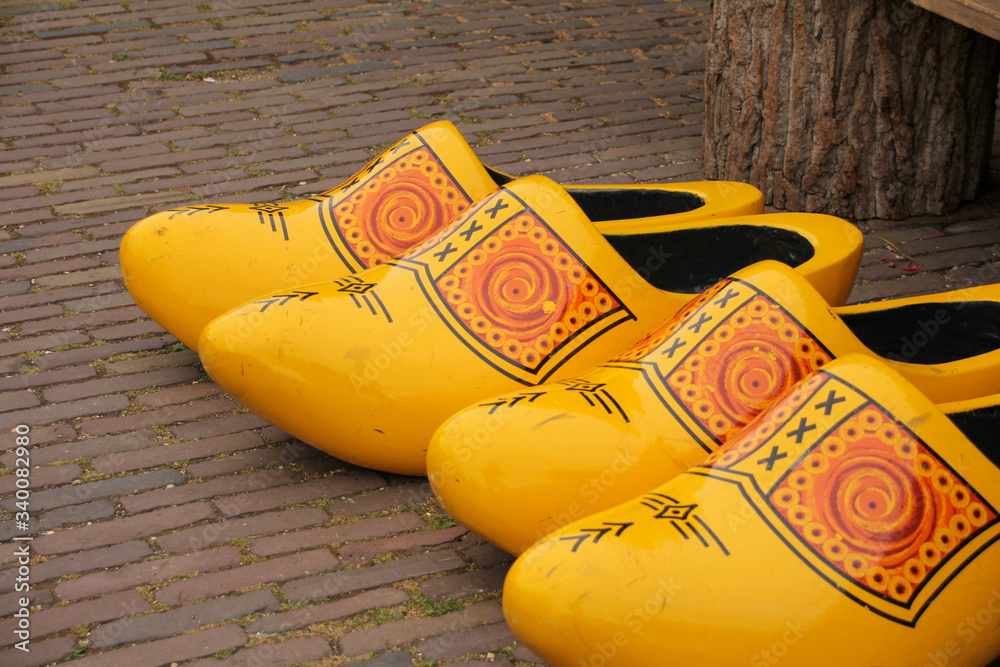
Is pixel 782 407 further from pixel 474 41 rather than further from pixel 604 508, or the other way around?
pixel 474 41

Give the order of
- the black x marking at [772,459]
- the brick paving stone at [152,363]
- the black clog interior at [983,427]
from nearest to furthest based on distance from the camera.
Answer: the black x marking at [772,459] < the black clog interior at [983,427] < the brick paving stone at [152,363]

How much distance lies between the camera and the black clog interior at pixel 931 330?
218 centimetres

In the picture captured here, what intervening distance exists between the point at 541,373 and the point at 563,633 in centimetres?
68

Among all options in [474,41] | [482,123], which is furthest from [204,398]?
[474,41]

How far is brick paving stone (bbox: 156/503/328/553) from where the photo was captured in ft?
6.98

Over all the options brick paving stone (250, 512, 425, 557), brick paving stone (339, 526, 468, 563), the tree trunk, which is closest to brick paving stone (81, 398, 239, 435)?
brick paving stone (250, 512, 425, 557)

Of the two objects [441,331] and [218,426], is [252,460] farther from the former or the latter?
[441,331]

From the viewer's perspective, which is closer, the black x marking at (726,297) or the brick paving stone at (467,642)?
the brick paving stone at (467,642)

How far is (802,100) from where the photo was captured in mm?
3236

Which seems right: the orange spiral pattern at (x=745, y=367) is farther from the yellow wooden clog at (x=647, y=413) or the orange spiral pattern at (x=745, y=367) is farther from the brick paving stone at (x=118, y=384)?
the brick paving stone at (x=118, y=384)

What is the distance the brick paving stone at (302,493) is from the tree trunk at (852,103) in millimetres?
1755

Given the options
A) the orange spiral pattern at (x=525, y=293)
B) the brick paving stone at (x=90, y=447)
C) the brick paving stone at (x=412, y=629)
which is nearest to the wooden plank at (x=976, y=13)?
the orange spiral pattern at (x=525, y=293)

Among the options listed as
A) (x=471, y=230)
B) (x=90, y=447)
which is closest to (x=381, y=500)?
(x=471, y=230)

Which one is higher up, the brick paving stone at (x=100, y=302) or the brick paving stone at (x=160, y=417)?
the brick paving stone at (x=100, y=302)
